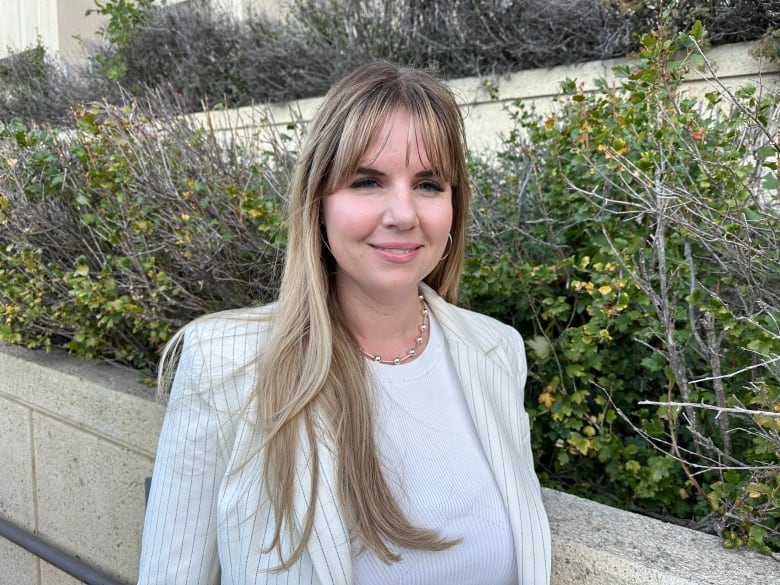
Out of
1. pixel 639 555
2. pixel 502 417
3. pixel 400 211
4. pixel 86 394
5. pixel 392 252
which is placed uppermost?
pixel 400 211

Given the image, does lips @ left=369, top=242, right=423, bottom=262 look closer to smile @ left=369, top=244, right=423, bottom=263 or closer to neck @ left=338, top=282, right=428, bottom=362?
smile @ left=369, top=244, right=423, bottom=263

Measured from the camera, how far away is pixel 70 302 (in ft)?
11.1

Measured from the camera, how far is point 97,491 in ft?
9.91

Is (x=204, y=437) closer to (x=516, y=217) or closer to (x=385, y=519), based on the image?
(x=385, y=519)

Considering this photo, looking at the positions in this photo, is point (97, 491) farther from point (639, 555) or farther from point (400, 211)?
point (639, 555)

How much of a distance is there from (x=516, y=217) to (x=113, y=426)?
1.71 meters

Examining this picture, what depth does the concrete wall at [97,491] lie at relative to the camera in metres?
1.80

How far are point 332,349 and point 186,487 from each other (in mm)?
469

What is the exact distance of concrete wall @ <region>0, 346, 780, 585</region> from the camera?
5.89ft

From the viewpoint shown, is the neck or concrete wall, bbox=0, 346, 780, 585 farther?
the neck

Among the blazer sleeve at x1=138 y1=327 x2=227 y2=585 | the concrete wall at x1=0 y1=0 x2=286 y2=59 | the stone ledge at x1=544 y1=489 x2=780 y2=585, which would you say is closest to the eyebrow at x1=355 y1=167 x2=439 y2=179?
the blazer sleeve at x1=138 y1=327 x2=227 y2=585

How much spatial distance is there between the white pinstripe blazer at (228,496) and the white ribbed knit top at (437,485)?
0.05 m

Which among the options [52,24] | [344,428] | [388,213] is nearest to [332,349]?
[344,428]

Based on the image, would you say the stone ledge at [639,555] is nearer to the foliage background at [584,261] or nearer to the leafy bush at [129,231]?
the foliage background at [584,261]
